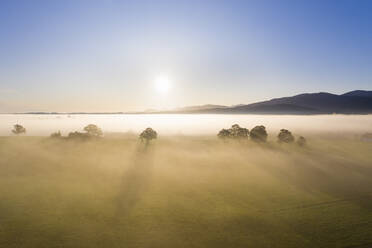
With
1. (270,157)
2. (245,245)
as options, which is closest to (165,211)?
(245,245)

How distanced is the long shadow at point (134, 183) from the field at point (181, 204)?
28cm

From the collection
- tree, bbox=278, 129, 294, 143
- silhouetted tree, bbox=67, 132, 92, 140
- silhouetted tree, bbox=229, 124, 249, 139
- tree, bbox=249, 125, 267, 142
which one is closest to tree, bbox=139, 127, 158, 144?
silhouetted tree, bbox=67, 132, 92, 140

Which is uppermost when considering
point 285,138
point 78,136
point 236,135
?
point 78,136

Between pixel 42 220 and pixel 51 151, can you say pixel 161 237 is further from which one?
pixel 51 151

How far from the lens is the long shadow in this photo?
5250 centimetres

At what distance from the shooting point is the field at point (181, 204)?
38.8m

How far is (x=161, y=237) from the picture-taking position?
3875 centimetres

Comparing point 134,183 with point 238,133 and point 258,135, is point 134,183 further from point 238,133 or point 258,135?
point 258,135

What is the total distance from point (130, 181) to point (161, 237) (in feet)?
130

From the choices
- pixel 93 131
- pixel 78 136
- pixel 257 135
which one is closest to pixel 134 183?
pixel 78 136

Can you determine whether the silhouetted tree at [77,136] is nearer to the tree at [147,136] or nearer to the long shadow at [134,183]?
the tree at [147,136]

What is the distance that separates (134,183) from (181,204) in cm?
2455

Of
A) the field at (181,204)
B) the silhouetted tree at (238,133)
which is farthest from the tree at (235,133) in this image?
the field at (181,204)

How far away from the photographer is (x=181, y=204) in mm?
53969
